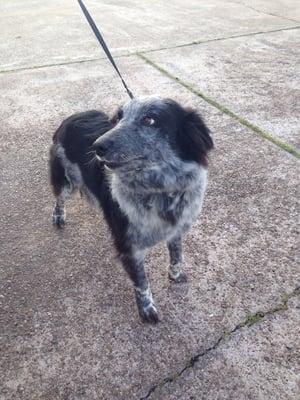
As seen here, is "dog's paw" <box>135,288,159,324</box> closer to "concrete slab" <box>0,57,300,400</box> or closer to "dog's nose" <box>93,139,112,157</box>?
"concrete slab" <box>0,57,300,400</box>

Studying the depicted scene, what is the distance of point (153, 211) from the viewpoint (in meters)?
2.29

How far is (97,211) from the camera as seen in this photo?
3.40 meters

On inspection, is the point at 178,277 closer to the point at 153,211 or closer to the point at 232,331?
the point at 232,331

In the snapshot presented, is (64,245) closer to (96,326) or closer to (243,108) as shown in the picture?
(96,326)

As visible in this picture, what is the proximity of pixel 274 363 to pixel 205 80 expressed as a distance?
4.21 m

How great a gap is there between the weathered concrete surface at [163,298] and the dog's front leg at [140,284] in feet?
0.25

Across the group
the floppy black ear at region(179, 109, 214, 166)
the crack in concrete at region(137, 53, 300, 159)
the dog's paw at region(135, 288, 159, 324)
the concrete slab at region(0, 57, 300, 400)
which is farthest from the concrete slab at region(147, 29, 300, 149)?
the dog's paw at region(135, 288, 159, 324)

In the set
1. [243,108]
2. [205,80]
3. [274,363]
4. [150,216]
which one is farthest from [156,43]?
[274,363]

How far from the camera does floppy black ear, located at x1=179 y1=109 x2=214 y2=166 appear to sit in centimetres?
218

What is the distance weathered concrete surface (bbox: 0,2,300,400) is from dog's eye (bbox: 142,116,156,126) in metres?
1.19

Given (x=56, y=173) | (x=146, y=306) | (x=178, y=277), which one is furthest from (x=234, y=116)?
(x=146, y=306)

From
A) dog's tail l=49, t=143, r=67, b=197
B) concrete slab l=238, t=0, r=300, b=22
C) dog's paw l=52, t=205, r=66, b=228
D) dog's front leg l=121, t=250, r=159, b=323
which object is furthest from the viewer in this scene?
concrete slab l=238, t=0, r=300, b=22

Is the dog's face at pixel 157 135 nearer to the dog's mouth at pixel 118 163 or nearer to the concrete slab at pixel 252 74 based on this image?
the dog's mouth at pixel 118 163

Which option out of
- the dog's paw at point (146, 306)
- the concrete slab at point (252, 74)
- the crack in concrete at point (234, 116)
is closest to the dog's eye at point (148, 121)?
the dog's paw at point (146, 306)
